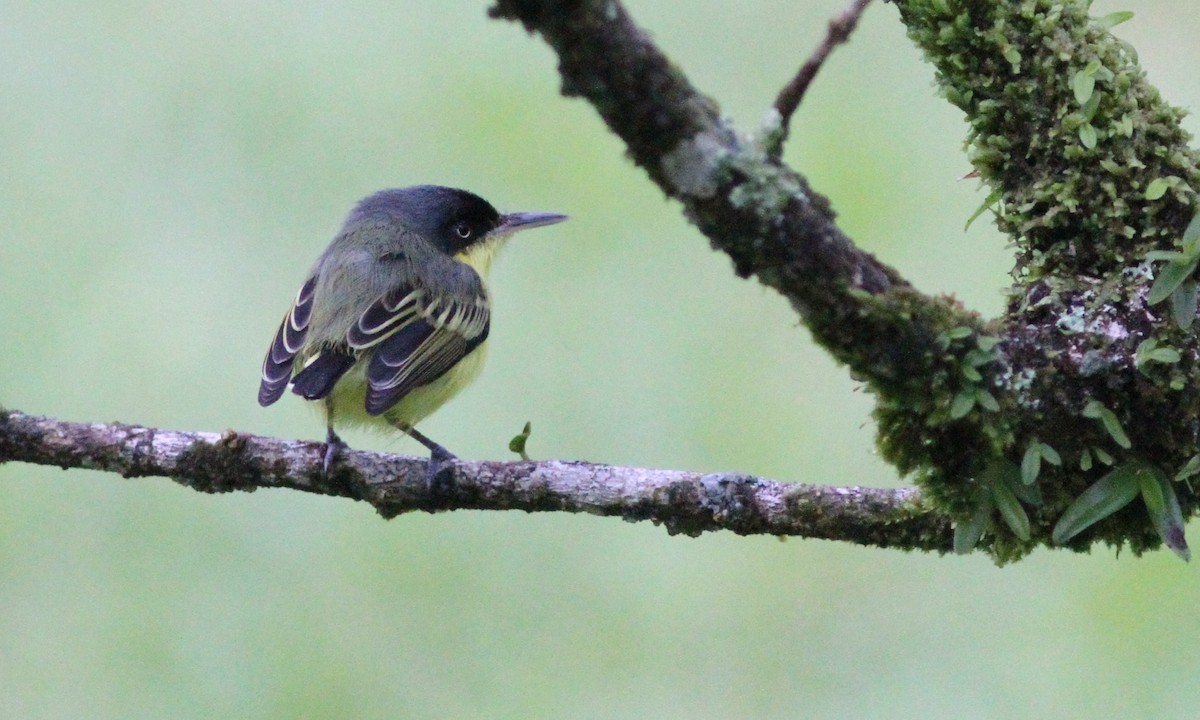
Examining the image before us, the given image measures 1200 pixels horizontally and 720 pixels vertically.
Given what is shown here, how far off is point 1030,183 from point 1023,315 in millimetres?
504

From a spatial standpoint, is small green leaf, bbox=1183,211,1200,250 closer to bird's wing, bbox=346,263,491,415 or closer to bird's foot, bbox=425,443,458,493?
bird's foot, bbox=425,443,458,493

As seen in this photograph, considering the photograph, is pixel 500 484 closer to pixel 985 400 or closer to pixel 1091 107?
pixel 985 400

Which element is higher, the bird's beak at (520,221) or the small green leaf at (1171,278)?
the bird's beak at (520,221)

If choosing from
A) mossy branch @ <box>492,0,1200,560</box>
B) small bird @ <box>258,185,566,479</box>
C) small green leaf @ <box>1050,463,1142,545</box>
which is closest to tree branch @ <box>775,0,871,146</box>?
mossy branch @ <box>492,0,1200,560</box>

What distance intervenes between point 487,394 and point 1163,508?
4.01m

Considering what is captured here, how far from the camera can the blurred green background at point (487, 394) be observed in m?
5.88

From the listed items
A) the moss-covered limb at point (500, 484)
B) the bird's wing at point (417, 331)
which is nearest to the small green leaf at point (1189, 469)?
the moss-covered limb at point (500, 484)

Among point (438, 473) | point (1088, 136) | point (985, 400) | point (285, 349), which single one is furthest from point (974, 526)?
point (285, 349)

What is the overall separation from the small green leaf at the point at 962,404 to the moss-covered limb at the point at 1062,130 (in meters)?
0.70

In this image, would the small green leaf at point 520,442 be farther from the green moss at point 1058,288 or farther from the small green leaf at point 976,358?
the small green leaf at point 976,358

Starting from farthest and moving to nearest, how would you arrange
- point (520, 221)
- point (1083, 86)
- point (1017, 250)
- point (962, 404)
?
point (520, 221) < point (1017, 250) < point (1083, 86) < point (962, 404)

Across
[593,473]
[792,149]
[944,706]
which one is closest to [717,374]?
[792,149]

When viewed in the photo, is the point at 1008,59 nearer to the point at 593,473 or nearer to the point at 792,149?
the point at 593,473

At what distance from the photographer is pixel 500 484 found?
370 cm
